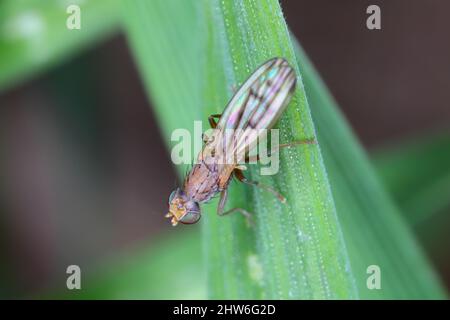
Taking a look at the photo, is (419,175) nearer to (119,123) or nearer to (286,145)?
(286,145)

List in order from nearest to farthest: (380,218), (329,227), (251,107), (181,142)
A: (329,227) < (251,107) < (380,218) < (181,142)

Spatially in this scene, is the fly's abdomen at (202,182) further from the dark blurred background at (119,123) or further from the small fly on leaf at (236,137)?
the dark blurred background at (119,123)

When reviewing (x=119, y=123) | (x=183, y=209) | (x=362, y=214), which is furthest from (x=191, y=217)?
(x=119, y=123)

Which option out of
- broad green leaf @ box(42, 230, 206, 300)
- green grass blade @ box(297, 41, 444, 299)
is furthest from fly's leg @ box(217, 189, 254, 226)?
broad green leaf @ box(42, 230, 206, 300)

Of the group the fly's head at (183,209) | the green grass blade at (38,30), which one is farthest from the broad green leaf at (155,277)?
the green grass blade at (38,30)

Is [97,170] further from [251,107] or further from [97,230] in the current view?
[251,107]

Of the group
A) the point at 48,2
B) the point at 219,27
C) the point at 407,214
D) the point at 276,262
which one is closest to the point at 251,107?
the point at 219,27

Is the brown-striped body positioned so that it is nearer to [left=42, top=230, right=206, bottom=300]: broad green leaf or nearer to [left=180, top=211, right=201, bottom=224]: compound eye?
[left=180, top=211, right=201, bottom=224]: compound eye
